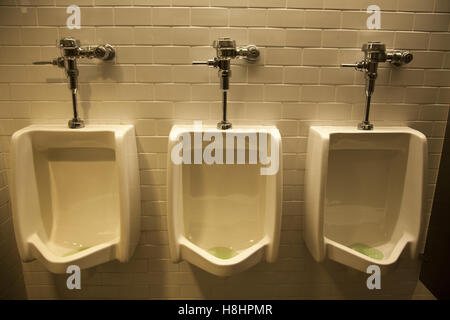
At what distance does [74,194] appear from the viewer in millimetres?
1368

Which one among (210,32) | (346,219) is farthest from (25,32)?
(346,219)

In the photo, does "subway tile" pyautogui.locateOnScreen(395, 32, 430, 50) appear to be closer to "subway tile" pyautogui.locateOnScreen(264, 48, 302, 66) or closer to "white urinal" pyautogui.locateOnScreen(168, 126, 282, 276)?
"subway tile" pyautogui.locateOnScreen(264, 48, 302, 66)

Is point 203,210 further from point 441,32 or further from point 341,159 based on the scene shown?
point 441,32

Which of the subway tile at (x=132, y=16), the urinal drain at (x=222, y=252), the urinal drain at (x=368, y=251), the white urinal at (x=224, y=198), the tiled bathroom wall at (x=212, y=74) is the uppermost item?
the subway tile at (x=132, y=16)

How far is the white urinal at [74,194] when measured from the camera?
117cm

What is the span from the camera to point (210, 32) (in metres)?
1.27

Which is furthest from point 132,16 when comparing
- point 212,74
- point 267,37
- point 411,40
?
point 411,40

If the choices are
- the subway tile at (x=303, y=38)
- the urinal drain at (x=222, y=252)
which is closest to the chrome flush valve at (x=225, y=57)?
the subway tile at (x=303, y=38)

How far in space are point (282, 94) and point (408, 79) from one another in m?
0.53

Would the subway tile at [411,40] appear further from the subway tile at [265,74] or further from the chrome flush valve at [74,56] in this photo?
the chrome flush valve at [74,56]

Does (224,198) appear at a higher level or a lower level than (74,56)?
lower

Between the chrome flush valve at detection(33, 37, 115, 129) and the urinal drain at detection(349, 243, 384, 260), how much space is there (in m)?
1.26

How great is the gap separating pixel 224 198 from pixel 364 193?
61 cm

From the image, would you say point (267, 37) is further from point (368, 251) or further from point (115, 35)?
point (368, 251)
